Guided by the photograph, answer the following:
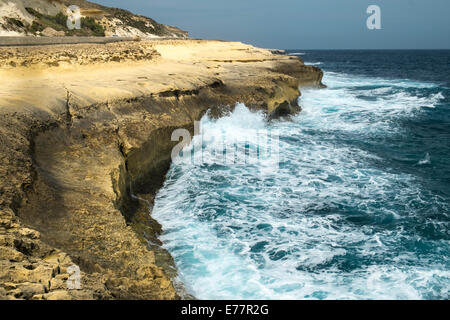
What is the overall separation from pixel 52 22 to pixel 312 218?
89.4ft

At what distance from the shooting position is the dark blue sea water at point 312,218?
530 cm

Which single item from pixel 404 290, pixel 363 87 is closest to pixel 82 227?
pixel 404 290

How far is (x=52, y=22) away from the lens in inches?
1097

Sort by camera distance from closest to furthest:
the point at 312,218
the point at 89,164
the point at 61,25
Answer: the point at 89,164
the point at 312,218
the point at 61,25

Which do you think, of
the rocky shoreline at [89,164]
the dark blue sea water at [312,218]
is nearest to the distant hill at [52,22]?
the rocky shoreline at [89,164]

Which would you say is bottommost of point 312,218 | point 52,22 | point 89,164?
point 312,218

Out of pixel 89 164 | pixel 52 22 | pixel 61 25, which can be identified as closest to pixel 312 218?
pixel 89 164

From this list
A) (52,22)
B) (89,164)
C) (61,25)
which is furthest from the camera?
(61,25)

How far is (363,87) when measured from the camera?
2838 centimetres

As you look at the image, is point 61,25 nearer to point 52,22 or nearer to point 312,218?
point 52,22

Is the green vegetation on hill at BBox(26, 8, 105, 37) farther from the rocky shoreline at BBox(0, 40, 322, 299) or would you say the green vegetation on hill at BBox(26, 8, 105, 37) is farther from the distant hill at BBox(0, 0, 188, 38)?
the rocky shoreline at BBox(0, 40, 322, 299)

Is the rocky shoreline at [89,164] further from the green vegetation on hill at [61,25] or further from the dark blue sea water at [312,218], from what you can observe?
the green vegetation on hill at [61,25]
